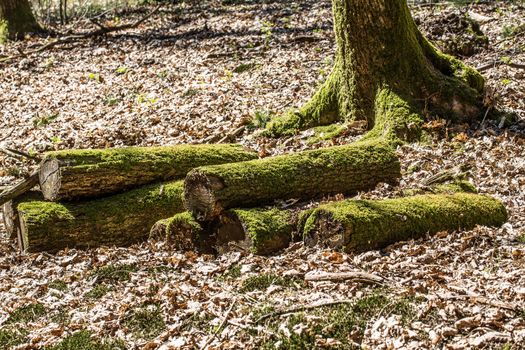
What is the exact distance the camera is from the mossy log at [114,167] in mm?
7879

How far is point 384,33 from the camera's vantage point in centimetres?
959

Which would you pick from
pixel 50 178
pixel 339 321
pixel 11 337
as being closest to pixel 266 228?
pixel 339 321

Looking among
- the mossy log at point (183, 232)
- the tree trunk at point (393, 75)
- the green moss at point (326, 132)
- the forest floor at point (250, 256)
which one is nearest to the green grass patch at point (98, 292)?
the forest floor at point (250, 256)

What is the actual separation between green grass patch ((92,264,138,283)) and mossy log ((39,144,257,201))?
157cm

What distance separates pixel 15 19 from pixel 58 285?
1459cm

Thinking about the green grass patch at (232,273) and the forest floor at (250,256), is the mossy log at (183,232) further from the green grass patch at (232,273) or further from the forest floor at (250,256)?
the green grass patch at (232,273)

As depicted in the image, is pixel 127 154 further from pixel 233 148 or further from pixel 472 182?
pixel 472 182

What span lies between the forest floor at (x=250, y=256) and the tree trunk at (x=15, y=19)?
243cm

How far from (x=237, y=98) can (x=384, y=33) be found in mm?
3806

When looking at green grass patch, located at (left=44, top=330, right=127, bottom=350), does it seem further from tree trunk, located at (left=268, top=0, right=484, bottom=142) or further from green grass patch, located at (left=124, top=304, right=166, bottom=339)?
tree trunk, located at (left=268, top=0, right=484, bottom=142)

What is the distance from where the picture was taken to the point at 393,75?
32.0ft

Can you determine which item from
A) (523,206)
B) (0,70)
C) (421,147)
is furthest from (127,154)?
(0,70)

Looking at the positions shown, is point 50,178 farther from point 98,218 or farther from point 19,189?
point 98,218

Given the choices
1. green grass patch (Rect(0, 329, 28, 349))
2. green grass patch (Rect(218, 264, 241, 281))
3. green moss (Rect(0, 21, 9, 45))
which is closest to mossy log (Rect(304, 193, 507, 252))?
green grass patch (Rect(218, 264, 241, 281))
